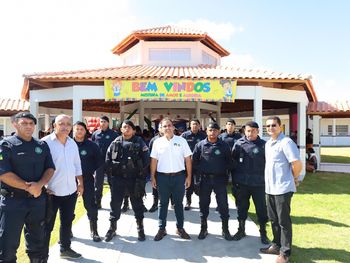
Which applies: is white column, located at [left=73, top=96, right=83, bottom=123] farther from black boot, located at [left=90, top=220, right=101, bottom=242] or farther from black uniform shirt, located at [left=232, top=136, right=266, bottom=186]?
black uniform shirt, located at [left=232, top=136, right=266, bottom=186]

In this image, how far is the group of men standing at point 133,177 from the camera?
126 inches

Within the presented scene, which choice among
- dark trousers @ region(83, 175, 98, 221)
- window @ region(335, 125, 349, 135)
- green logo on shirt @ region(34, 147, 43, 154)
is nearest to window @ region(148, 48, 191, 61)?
dark trousers @ region(83, 175, 98, 221)

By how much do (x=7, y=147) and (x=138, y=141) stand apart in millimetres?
1964

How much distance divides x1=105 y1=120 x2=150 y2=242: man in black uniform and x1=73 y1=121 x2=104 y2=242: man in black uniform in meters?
0.25

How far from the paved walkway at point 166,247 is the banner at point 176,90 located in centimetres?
454

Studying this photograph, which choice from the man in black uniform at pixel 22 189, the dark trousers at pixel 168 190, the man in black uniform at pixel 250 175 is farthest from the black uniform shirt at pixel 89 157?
the man in black uniform at pixel 250 175

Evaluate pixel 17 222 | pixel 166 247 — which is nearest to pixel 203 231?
pixel 166 247

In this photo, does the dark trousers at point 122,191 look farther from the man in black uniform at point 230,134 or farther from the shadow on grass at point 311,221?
the shadow on grass at point 311,221

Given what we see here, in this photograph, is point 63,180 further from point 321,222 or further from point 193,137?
point 321,222

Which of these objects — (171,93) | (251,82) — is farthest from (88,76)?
(251,82)

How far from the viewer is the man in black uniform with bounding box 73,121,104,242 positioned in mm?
4617

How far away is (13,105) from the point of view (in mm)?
12812

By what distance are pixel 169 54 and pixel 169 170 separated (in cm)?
935

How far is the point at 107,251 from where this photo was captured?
427 centimetres
